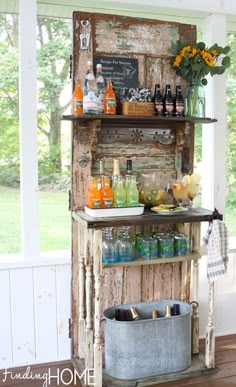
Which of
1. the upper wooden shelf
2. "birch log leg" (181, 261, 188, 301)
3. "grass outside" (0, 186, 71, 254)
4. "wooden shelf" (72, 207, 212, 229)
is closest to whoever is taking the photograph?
"wooden shelf" (72, 207, 212, 229)

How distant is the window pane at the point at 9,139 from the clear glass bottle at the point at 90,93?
485 millimetres

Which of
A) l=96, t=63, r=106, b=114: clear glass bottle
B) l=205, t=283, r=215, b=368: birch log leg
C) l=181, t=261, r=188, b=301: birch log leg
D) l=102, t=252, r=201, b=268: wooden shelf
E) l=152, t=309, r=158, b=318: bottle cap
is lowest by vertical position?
l=205, t=283, r=215, b=368: birch log leg

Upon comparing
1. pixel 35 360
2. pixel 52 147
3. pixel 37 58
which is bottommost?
pixel 35 360

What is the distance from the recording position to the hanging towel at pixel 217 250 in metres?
2.32

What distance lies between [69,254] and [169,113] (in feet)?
3.50

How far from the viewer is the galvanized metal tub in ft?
7.59

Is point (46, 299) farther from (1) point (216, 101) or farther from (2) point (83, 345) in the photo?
(1) point (216, 101)

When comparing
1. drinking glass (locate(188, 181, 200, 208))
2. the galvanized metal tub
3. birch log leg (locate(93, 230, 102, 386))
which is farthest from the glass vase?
the galvanized metal tub

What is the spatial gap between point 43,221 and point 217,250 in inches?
42.2

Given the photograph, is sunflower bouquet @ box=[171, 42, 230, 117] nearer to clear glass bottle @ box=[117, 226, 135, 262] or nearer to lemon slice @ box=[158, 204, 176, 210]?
lemon slice @ box=[158, 204, 176, 210]

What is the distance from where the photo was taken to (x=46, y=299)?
2578 millimetres

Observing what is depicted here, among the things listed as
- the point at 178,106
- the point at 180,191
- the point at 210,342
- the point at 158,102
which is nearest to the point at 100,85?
the point at 158,102

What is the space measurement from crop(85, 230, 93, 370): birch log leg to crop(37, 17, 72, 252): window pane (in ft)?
1.26

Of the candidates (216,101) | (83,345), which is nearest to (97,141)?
(216,101)
